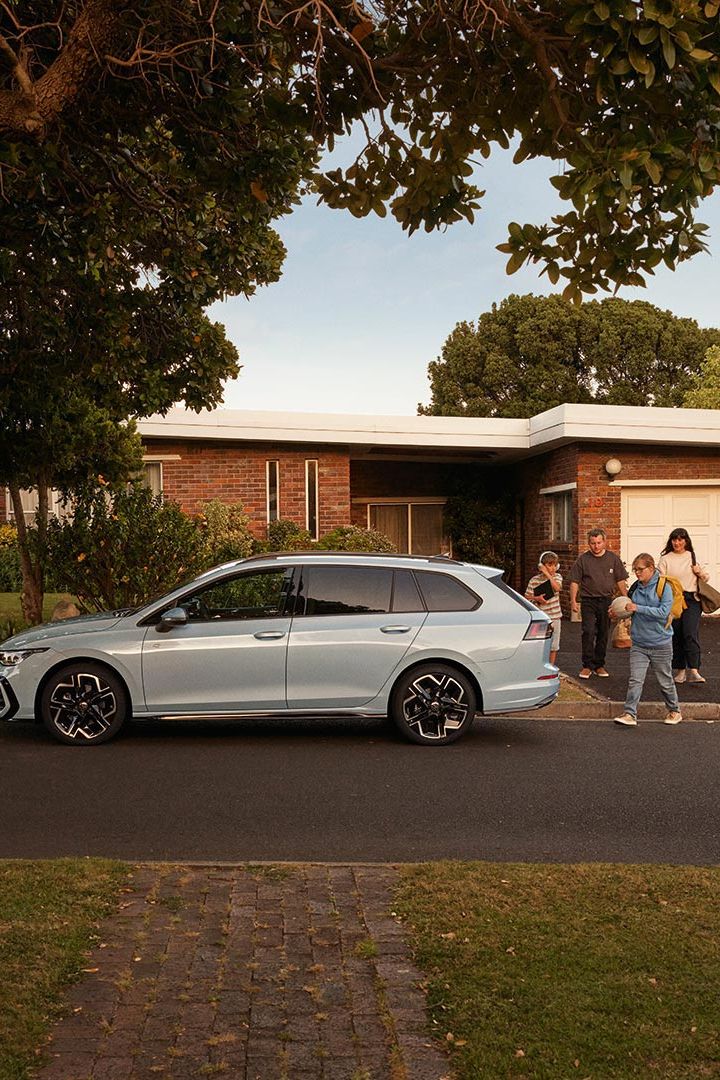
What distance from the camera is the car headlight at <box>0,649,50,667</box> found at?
9.55 meters

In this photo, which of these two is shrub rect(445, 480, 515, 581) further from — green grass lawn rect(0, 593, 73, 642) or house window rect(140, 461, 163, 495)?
green grass lawn rect(0, 593, 73, 642)

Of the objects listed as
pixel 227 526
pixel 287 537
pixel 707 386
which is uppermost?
pixel 707 386

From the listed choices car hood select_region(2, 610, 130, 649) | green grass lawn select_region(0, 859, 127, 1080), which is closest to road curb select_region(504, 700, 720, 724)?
car hood select_region(2, 610, 130, 649)

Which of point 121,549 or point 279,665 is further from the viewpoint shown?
point 121,549

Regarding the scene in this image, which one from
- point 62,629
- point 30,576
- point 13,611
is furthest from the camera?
point 13,611

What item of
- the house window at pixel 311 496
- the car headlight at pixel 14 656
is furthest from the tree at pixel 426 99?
the house window at pixel 311 496

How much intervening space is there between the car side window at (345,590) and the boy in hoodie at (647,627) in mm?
2367

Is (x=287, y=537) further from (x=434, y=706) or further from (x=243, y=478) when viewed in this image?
(x=434, y=706)

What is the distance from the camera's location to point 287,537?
20.6 m

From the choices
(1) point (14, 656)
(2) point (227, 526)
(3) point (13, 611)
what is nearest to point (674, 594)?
(1) point (14, 656)

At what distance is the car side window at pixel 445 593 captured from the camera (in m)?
9.83

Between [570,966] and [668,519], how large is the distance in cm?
1749

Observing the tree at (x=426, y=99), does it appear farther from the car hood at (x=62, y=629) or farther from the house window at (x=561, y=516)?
the house window at (x=561, y=516)

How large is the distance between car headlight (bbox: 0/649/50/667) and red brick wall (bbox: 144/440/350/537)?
11394 mm
